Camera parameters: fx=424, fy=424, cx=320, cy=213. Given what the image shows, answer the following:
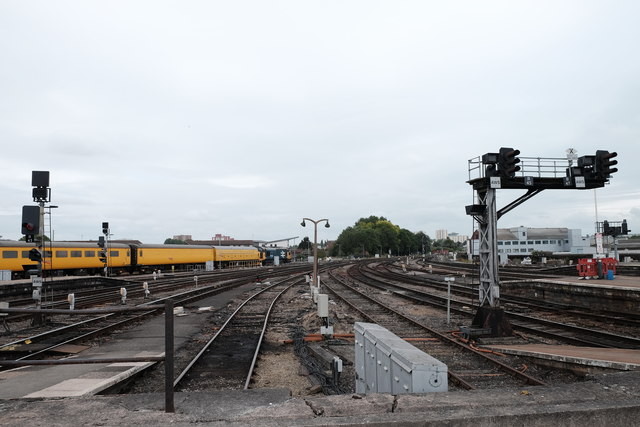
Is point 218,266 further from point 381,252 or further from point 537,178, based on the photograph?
point 381,252

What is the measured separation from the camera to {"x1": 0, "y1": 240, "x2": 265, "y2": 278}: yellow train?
30.8m

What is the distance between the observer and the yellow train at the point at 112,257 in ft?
101

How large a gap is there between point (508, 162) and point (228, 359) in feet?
27.4

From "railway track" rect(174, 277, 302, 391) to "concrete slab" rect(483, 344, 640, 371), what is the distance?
18.5ft

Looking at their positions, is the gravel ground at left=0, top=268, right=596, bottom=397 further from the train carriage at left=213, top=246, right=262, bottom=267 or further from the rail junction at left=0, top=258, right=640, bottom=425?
the train carriage at left=213, top=246, right=262, bottom=267

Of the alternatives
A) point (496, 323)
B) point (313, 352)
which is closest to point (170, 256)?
point (313, 352)

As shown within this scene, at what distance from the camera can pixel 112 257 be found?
39.1m

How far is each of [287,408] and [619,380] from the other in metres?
3.13

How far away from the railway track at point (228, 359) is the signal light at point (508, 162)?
7589 mm

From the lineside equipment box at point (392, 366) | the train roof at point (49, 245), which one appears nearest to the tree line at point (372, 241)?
the train roof at point (49, 245)

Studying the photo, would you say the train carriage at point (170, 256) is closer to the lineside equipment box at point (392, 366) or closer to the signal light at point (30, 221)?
the signal light at point (30, 221)

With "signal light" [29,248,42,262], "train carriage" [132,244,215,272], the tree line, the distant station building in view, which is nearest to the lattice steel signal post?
"signal light" [29,248,42,262]

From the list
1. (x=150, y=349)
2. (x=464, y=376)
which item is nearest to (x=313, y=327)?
(x=150, y=349)

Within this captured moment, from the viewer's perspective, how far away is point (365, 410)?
324 centimetres
